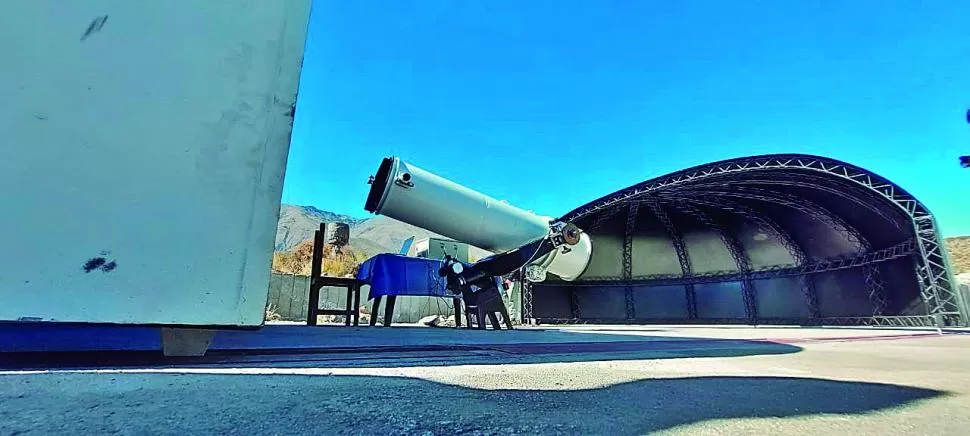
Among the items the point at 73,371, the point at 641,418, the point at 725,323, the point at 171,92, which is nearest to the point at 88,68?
the point at 171,92

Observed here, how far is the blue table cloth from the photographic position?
26.1ft

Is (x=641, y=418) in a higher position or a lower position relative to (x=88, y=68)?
lower

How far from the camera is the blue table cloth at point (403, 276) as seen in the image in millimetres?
7957

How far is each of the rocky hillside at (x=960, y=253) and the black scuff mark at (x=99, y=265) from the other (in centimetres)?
3509

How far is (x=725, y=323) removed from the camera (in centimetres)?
1725

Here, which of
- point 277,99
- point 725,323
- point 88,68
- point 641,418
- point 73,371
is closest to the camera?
point 641,418

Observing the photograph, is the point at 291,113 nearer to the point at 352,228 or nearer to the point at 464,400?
the point at 464,400

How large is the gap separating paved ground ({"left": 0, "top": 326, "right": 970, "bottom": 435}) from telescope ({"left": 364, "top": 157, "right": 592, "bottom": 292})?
9.92ft

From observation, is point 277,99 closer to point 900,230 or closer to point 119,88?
point 119,88

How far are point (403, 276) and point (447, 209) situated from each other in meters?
2.88

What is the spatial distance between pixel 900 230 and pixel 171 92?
58.1ft

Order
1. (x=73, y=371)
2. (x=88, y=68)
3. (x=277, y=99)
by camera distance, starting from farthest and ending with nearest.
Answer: (x=277, y=99), (x=88, y=68), (x=73, y=371)

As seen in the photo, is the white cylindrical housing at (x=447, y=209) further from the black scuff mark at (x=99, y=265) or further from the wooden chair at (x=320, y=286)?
the black scuff mark at (x=99, y=265)

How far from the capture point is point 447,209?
5574mm
